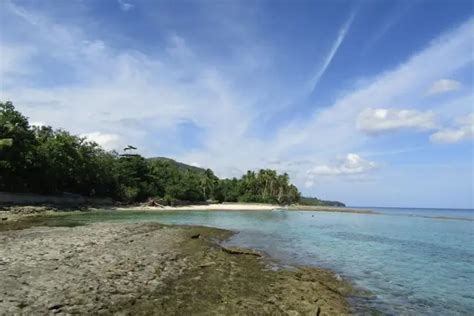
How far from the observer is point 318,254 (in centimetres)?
2742

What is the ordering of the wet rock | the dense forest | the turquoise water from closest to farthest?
1. the wet rock
2. the turquoise water
3. the dense forest

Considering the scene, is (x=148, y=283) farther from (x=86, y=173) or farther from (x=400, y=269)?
(x=86, y=173)

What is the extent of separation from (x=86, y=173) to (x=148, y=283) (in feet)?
249

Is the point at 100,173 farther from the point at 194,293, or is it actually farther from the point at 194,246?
the point at 194,293

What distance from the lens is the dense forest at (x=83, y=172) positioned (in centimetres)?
6519

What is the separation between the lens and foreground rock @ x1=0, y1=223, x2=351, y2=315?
462 inches

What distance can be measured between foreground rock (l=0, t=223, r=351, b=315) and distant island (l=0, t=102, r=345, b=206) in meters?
47.8

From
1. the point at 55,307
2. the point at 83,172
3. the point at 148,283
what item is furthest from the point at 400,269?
the point at 83,172

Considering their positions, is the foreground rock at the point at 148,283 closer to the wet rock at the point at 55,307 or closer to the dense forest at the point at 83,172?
the wet rock at the point at 55,307

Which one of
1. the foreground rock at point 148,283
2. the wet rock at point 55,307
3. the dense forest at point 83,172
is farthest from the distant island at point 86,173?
the wet rock at point 55,307

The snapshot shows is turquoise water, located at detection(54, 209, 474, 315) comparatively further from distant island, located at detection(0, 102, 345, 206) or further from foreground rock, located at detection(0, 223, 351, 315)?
distant island, located at detection(0, 102, 345, 206)

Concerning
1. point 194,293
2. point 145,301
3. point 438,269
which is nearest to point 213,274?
point 194,293

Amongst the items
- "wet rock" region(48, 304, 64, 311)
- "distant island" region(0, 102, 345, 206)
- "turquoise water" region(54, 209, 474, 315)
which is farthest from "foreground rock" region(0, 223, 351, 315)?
"distant island" region(0, 102, 345, 206)

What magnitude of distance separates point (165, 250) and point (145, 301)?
10642 mm
